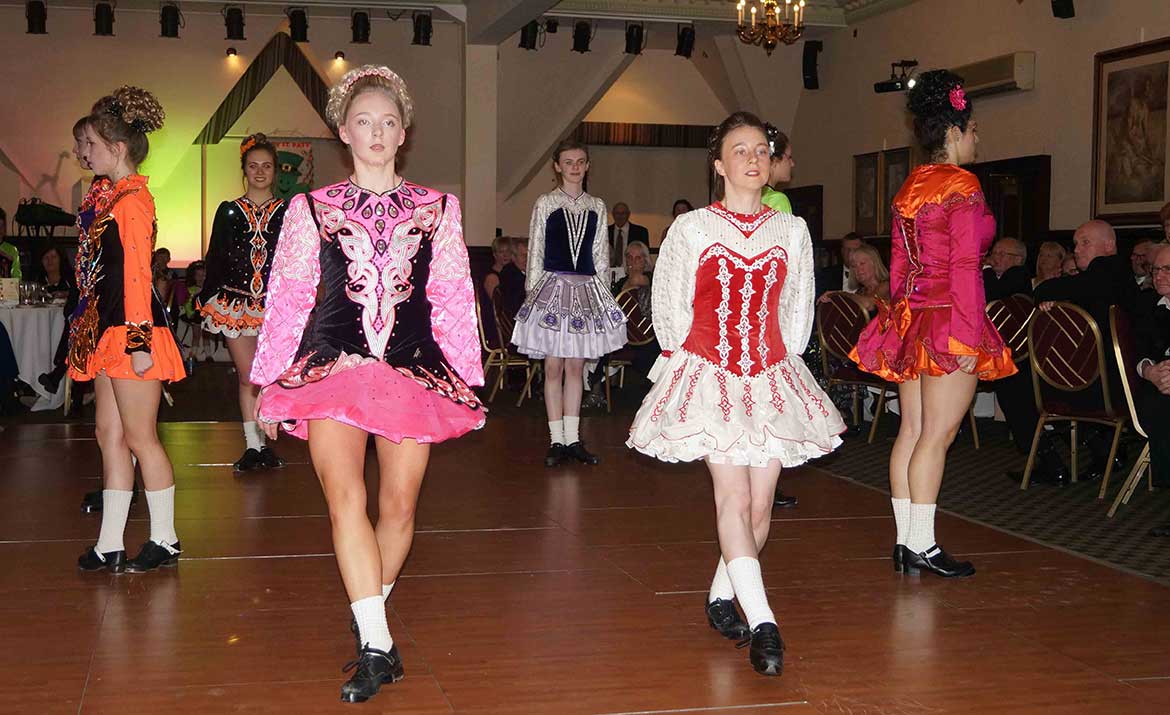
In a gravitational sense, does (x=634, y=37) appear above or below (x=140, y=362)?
above

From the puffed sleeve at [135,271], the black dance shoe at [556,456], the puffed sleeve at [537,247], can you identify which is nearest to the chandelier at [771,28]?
the puffed sleeve at [537,247]

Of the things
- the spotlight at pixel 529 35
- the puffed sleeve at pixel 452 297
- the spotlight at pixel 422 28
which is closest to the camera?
the puffed sleeve at pixel 452 297

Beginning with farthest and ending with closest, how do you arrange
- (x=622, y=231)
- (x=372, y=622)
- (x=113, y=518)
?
1. (x=622, y=231)
2. (x=113, y=518)
3. (x=372, y=622)

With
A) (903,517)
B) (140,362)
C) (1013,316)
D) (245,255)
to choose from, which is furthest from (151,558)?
(1013,316)

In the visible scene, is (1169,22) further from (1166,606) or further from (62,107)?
(62,107)

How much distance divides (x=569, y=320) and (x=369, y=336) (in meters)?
3.59

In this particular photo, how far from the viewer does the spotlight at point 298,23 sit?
13469mm

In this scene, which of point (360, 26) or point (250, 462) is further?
point (360, 26)

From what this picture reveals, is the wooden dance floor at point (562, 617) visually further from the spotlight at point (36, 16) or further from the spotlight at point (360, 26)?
the spotlight at point (36, 16)

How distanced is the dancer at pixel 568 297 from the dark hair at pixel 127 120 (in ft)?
8.31

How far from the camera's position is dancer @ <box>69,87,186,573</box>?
3855 millimetres

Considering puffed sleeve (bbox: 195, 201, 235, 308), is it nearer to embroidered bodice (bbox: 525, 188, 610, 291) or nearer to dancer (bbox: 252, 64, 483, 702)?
embroidered bodice (bbox: 525, 188, 610, 291)

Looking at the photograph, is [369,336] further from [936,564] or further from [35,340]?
[35,340]

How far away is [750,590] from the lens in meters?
3.10
